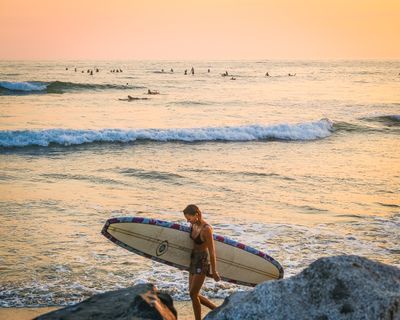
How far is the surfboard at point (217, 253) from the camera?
299 inches

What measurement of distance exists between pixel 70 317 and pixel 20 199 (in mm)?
9596

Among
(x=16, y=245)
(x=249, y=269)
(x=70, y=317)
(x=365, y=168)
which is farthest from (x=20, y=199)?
(x=365, y=168)

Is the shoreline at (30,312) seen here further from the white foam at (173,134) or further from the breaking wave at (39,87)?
the breaking wave at (39,87)

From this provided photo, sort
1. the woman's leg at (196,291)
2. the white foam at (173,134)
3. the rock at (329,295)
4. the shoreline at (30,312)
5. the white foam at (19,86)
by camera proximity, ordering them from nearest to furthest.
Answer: the rock at (329,295)
the woman's leg at (196,291)
the shoreline at (30,312)
the white foam at (173,134)
the white foam at (19,86)

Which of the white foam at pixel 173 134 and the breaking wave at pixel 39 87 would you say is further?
the breaking wave at pixel 39 87

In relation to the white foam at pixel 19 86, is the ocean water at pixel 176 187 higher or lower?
lower

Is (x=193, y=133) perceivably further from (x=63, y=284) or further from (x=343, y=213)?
(x=63, y=284)

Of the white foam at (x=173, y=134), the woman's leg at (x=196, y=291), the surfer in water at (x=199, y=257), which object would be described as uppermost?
the surfer in water at (x=199, y=257)

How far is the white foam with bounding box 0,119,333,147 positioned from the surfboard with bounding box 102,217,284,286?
18.6 meters

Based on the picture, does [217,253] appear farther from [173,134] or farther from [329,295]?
[173,134]

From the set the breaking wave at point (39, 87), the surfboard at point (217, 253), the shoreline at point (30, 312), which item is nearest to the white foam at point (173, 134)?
the shoreline at point (30, 312)

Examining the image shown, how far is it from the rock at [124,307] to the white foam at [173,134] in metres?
20.7

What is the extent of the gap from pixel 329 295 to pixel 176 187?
11.5 metres

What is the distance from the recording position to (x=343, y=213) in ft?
44.6
